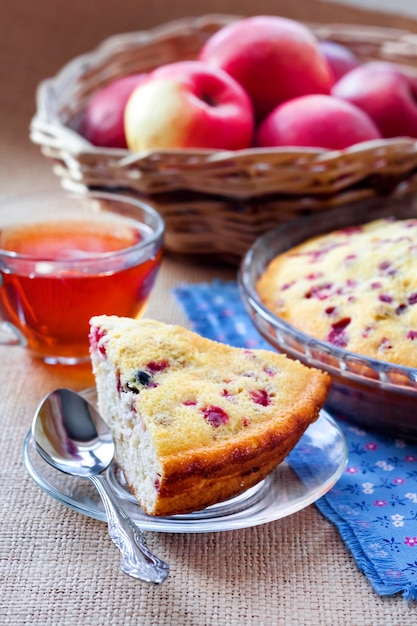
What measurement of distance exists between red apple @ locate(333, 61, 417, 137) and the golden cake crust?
1.08 ft

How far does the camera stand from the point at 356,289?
1368 millimetres

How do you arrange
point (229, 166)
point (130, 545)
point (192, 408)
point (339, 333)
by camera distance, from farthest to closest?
point (229, 166) < point (339, 333) < point (192, 408) < point (130, 545)

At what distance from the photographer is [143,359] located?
3.59 ft

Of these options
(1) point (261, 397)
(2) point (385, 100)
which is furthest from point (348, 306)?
(2) point (385, 100)

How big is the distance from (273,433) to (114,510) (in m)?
0.22

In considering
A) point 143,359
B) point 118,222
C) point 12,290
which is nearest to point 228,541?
point 143,359

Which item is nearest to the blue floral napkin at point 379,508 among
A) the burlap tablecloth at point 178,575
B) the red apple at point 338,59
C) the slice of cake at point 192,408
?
the burlap tablecloth at point 178,575

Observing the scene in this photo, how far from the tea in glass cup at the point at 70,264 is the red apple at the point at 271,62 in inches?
19.6

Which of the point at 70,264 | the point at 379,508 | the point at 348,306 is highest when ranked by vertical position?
the point at 70,264

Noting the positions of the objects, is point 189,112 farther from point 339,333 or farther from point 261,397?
point 261,397

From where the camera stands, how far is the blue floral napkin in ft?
3.21

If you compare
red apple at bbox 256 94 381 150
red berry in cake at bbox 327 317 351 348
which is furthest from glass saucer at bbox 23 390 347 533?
red apple at bbox 256 94 381 150

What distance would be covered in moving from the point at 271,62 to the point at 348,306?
75 cm

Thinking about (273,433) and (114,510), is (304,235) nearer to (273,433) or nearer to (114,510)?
(273,433)
